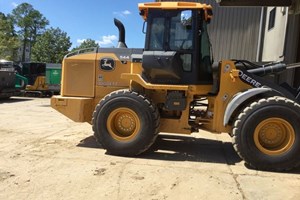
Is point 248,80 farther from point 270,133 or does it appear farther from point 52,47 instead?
point 52,47

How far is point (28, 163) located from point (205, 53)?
3.83 metres

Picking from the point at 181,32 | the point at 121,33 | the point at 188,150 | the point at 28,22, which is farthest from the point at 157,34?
the point at 28,22

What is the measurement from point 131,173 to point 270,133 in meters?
2.48

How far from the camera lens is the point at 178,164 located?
22.3 feet

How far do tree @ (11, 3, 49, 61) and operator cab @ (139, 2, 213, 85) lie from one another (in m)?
73.6

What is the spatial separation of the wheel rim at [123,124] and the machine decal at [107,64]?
110 cm

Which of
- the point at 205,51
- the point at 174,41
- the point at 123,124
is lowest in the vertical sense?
the point at 123,124

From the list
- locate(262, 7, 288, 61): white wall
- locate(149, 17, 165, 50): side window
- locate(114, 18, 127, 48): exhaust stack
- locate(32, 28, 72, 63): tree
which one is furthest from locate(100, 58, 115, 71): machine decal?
locate(32, 28, 72, 63): tree

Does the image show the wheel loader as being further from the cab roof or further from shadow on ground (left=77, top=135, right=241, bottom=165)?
shadow on ground (left=77, top=135, right=241, bottom=165)

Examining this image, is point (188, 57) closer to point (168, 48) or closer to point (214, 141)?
point (168, 48)

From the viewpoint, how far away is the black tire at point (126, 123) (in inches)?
282

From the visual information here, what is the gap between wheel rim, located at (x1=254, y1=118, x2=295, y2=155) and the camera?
6.61m

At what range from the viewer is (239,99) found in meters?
6.77

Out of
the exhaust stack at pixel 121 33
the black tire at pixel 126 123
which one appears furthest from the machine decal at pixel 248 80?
the exhaust stack at pixel 121 33
